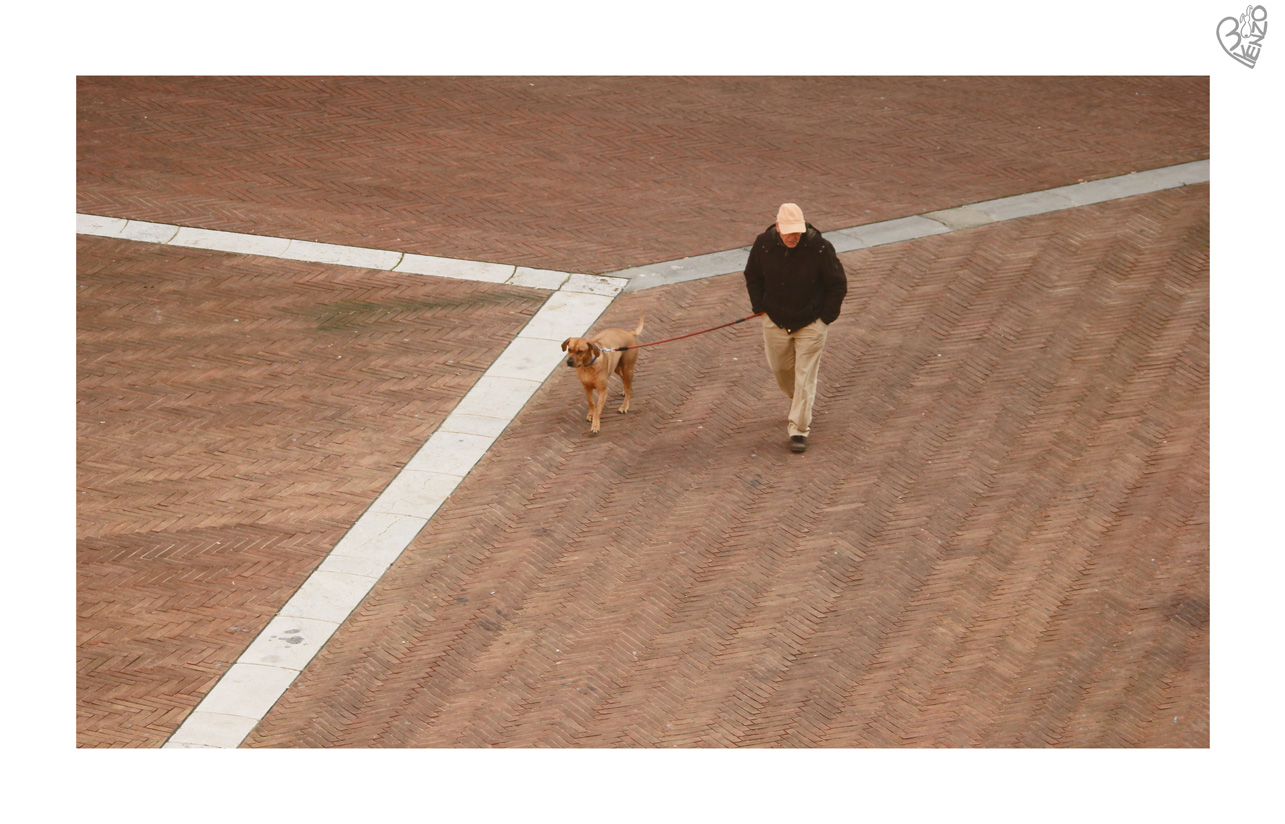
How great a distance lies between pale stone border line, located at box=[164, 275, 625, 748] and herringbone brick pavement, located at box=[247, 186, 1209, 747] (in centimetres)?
16

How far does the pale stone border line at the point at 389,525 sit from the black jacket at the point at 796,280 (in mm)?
2408

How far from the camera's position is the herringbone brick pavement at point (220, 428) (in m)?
9.24

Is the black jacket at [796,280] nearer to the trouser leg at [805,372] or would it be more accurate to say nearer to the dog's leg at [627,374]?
the trouser leg at [805,372]

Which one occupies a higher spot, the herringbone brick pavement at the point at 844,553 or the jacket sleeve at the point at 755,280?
the jacket sleeve at the point at 755,280

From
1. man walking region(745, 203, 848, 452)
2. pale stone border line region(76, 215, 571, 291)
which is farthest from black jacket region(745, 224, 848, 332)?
pale stone border line region(76, 215, 571, 291)

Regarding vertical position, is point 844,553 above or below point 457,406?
below

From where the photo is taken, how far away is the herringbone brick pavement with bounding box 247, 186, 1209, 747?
867 centimetres

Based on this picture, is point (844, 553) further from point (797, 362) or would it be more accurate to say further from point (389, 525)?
point (389, 525)

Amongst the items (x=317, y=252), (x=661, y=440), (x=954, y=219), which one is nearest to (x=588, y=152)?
(x=317, y=252)

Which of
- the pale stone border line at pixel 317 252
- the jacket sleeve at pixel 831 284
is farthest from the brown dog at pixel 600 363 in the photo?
the pale stone border line at pixel 317 252

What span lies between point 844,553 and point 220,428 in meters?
5.31

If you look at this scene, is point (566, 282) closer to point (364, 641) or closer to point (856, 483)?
point (856, 483)

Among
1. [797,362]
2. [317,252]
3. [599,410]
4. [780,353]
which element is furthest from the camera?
[317,252]

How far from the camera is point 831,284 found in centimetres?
1052
